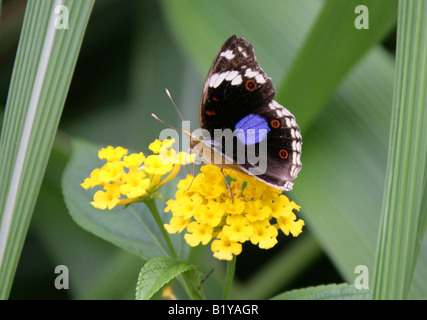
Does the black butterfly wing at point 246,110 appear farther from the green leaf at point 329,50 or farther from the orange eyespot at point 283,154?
the green leaf at point 329,50

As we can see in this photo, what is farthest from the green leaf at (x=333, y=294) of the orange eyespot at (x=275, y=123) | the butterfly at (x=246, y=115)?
the orange eyespot at (x=275, y=123)

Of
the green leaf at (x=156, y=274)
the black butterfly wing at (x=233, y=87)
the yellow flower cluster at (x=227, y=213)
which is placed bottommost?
the green leaf at (x=156, y=274)

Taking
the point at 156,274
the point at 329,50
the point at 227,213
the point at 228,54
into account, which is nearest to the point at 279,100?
the point at 329,50

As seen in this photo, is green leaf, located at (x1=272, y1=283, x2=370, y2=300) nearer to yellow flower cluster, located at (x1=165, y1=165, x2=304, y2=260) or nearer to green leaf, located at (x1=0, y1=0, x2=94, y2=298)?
yellow flower cluster, located at (x1=165, y1=165, x2=304, y2=260)

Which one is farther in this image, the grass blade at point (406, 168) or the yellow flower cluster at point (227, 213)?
the yellow flower cluster at point (227, 213)

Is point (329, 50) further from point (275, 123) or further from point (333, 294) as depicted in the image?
point (333, 294)
